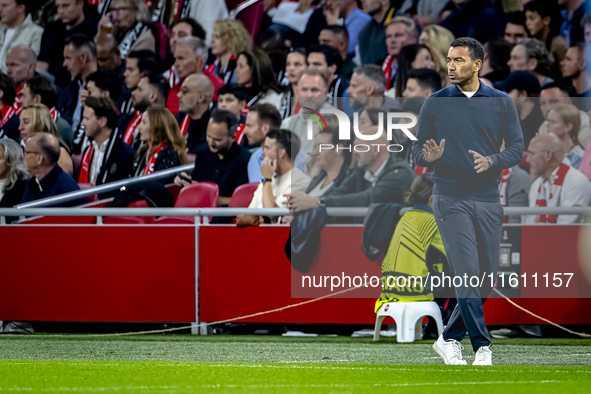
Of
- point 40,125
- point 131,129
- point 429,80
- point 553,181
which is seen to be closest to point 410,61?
point 429,80

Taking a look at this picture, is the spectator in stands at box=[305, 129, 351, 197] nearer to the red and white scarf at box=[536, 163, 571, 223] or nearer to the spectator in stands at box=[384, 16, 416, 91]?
the red and white scarf at box=[536, 163, 571, 223]

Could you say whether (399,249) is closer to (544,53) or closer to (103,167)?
(544,53)

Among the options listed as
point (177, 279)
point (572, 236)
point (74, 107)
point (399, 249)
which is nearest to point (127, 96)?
point (74, 107)

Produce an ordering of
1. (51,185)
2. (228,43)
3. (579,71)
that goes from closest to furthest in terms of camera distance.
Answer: (579,71), (51,185), (228,43)

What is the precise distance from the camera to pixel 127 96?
10.5 m

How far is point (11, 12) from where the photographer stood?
38.1ft

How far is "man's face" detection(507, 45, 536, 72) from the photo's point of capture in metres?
8.46

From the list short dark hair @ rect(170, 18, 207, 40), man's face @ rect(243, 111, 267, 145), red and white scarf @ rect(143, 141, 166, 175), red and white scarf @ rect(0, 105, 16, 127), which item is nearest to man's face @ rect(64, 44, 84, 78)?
red and white scarf @ rect(0, 105, 16, 127)

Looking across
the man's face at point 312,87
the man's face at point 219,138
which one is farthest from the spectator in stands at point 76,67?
the man's face at point 312,87

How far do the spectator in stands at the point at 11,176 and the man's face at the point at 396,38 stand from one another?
14.8 feet

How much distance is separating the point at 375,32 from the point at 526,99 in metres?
2.20

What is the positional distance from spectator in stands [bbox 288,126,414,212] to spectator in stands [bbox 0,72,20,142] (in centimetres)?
482

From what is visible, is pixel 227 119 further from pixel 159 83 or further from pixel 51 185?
pixel 51 185

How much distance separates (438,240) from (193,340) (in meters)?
2.45
